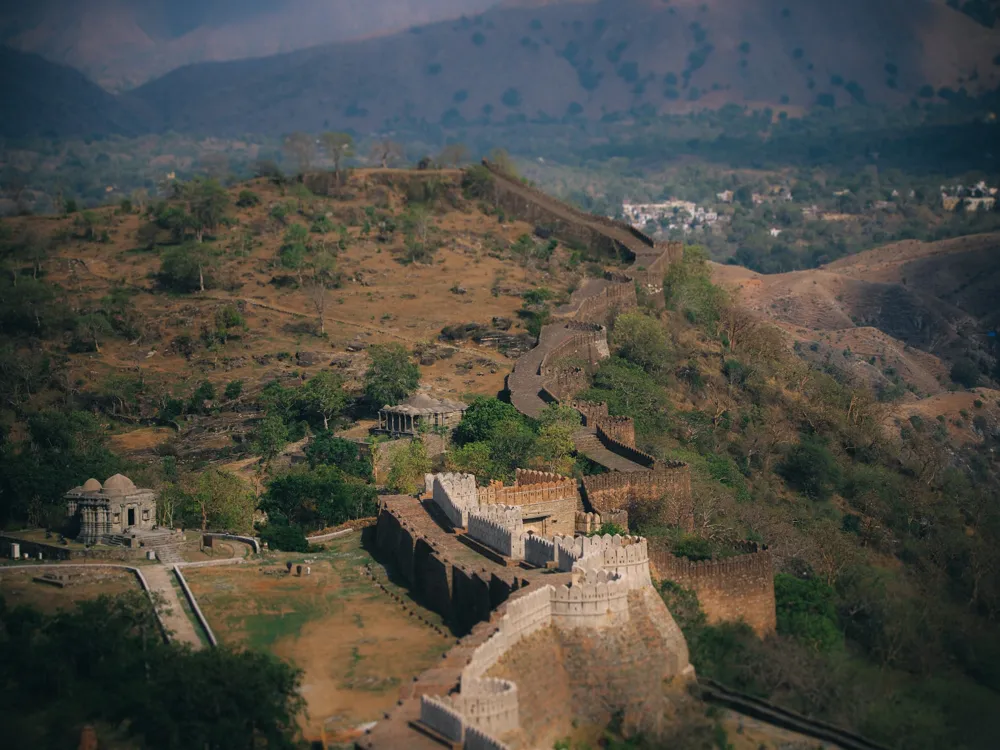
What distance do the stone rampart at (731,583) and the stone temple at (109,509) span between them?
16.0 meters

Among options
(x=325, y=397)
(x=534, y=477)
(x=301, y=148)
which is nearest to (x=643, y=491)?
(x=534, y=477)

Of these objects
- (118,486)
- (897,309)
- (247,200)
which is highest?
(247,200)

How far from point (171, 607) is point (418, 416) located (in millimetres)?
21487

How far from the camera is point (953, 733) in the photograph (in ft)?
140

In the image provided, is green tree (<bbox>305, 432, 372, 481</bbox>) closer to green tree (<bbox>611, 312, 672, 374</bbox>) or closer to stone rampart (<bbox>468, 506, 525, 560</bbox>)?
stone rampart (<bbox>468, 506, 525, 560</bbox>)

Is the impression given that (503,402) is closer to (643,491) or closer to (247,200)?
(643,491)

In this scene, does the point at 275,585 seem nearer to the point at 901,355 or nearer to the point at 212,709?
the point at 212,709

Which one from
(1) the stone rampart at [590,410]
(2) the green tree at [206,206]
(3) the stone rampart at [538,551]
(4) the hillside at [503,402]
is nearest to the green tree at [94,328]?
(4) the hillside at [503,402]

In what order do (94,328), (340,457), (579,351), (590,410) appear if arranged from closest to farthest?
1. (590,410)
2. (340,457)
3. (579,351)
4. (94,328)

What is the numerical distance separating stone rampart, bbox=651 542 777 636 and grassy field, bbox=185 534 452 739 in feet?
20.3

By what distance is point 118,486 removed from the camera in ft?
Result: 169

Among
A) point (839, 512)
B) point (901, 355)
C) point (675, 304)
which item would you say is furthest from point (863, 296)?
point (839, 512)

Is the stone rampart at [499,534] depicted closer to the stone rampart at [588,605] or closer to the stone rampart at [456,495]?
the stone rampart at [456,495]

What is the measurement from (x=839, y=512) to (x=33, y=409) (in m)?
33.1
